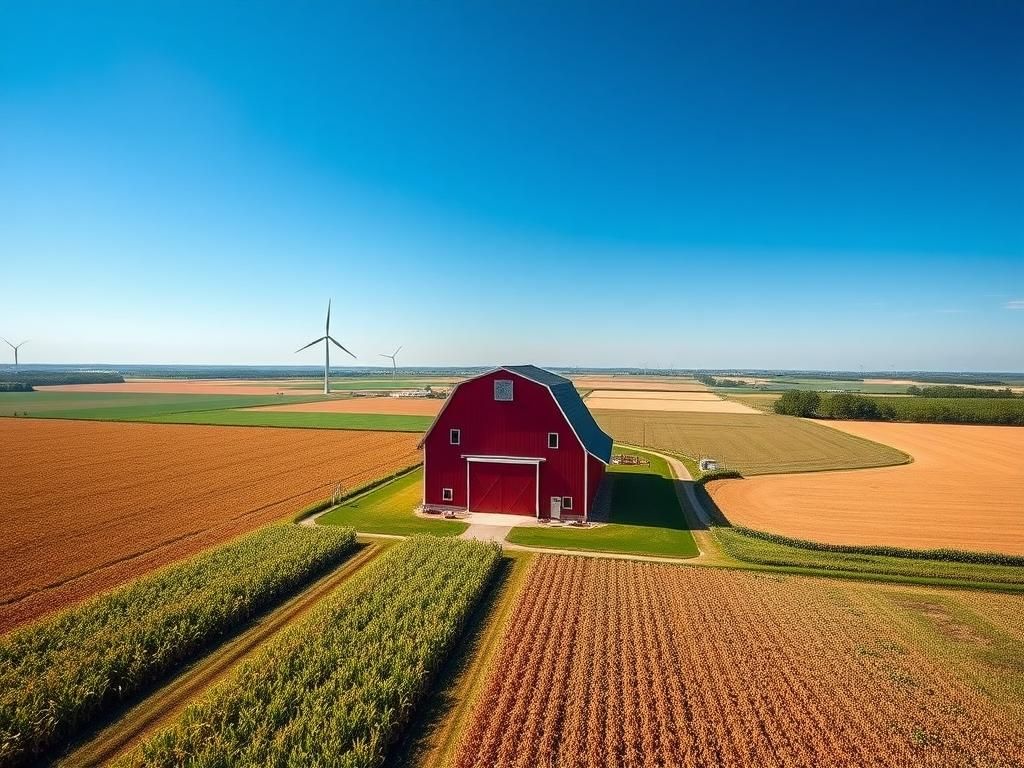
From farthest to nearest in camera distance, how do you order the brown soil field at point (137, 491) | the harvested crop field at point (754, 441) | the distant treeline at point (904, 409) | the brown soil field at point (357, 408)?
1. the brown soil field at point (357, 408)
2. the distant treeline at point (904, 409)
3. the harvested crop field at point (754, 441)
4. the brown soil field at point (137, 491)

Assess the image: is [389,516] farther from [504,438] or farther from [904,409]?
[904,409]

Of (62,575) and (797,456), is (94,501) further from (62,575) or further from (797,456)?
(797,456)

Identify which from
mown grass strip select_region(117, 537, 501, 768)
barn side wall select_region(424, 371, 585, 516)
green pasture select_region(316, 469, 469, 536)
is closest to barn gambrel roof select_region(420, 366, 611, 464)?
barn side wall select_region(424, 371, 585, 516)

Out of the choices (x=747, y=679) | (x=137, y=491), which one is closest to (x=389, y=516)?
(x=137, y=491)

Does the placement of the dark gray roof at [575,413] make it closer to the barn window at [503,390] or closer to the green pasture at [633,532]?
the barn window at [503,390]

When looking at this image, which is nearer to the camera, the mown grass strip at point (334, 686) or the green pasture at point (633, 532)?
the mown grass strip at point (334, 686)

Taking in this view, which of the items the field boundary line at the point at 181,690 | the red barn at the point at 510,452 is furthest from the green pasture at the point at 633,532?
the field boundary line at the point at 181,690
